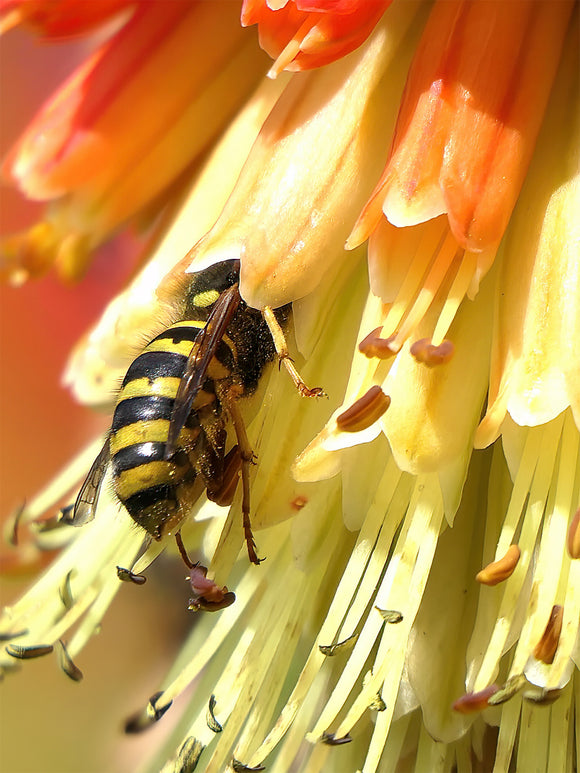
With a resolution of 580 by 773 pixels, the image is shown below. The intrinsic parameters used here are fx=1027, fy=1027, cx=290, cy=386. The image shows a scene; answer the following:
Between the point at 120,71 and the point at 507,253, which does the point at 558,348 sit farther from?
the point at 120,71

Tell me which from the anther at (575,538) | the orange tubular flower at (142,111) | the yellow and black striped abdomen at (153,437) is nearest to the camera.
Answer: the anther at (575,538)

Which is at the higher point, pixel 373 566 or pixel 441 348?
pixel 441 348

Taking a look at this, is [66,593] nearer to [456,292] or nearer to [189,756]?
[189,756]

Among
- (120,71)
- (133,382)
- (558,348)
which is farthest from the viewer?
(120,71)

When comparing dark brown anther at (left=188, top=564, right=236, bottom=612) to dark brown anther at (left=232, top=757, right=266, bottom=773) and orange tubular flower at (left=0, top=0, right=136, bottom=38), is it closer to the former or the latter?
dark brown anther at (left=232, top=757, right=266, bottom=773)

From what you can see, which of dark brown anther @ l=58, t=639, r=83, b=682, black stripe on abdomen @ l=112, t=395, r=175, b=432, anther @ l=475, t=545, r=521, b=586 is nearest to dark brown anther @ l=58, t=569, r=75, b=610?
dark brown anther @ l=58, t=639, r=83, b=682

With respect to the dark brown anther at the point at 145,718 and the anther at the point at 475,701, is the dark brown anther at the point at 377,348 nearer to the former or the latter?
the anther at the point at 475,701

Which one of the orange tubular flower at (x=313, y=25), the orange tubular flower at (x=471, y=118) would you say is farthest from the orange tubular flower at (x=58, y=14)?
the orange tubular flower at (x=471, y=118)

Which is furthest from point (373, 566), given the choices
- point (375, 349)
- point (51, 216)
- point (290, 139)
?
point (51, 216)
